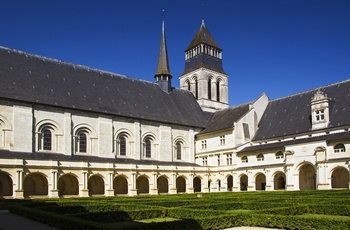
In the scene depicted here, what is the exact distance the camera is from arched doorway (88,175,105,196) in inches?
1594

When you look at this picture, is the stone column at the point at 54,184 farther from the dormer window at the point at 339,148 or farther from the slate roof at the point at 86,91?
the dormer window at the point at 339,148

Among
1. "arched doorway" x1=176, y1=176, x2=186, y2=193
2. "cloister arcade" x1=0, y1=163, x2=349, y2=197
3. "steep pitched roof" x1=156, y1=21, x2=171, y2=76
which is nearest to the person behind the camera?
"cloister arcade" x1=0, y1=163, x2=349, y2=197

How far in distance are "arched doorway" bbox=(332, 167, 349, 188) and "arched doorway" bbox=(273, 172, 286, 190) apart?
5361mm

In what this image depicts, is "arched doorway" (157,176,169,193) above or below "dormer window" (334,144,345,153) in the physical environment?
below

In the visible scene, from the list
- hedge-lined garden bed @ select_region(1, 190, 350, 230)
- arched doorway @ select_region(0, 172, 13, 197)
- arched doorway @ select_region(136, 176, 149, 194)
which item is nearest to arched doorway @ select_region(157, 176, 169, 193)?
arched doorway @ select_region(136, 176, 149, 194)

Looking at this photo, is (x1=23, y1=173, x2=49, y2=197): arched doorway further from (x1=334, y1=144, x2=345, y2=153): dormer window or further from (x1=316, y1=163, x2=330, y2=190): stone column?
(x1=334, y1=144, x2=345, y2=153): dormer window

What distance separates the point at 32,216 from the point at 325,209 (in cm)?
1379

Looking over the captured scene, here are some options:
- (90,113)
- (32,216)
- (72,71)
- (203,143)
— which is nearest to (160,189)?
(203,143)

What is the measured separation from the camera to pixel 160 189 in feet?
154

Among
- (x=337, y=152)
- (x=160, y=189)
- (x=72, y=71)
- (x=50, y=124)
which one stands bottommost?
(x=160, y=189)

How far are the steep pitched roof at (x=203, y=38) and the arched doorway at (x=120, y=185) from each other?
26.2 metres

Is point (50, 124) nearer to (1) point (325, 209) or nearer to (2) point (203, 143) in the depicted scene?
(2) point (203, 143)

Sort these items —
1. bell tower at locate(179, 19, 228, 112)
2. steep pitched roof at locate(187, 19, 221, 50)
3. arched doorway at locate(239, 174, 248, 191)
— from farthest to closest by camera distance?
steep pitched roof at locate(187, 19, 221, 50) → bell tower at locate(179, 19, 228, 112) → arched doorway at locate(239, 174, 248, 191)

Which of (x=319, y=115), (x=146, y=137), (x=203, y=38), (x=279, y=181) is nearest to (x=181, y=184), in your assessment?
(x=146, y=137)
